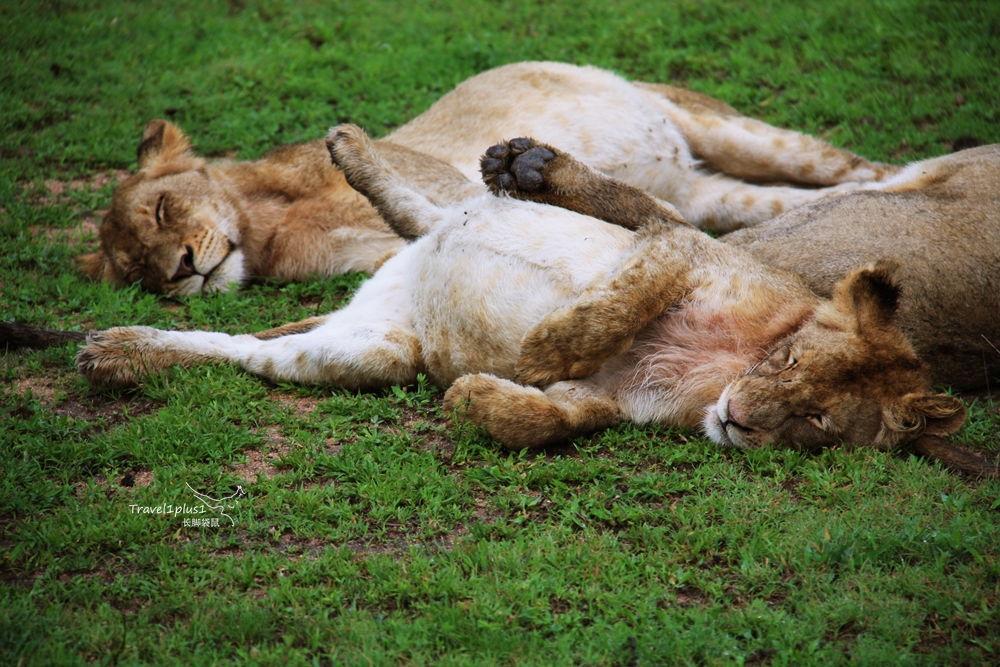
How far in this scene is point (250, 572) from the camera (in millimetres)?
3574

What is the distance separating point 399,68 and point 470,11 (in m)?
1.62

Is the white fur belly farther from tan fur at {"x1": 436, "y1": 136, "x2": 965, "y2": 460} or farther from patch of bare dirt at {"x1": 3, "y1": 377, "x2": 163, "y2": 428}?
patch of bare dirt at {"x1": 3, "y1": 377, "x2": 163, "y2": 428}

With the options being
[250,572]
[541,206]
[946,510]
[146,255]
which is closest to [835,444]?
[946,510]

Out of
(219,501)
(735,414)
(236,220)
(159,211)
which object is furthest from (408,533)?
(159,211)

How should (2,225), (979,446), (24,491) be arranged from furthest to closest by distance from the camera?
(2,225)
(979,446)
(24,491)

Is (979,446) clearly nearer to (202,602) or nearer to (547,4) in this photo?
(202,602)

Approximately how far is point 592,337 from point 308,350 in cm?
171

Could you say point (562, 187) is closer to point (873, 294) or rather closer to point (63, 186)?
point (873, 294)

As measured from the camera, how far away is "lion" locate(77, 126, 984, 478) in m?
4.14

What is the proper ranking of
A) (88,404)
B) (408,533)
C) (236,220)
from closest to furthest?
1. (408,533)
2. (88,404)
3. (236,220)

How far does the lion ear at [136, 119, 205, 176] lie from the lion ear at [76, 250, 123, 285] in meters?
0.82

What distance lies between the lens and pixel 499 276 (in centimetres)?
457

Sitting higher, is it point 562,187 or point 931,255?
point 562,187

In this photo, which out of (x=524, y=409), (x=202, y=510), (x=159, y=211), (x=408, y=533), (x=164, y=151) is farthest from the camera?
(x=164, y=151)
